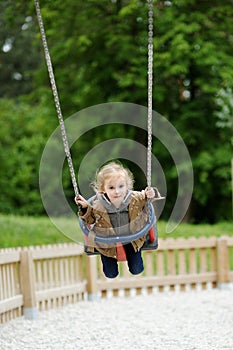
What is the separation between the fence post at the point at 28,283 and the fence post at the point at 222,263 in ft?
10.1

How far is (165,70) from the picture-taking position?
49.8 ft

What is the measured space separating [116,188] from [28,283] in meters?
3.29

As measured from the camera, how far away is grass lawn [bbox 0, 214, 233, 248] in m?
12.0

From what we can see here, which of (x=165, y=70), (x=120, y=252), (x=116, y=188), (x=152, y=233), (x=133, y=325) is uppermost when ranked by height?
(x=165, y=70)

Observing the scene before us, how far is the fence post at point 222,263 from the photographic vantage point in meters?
9.78

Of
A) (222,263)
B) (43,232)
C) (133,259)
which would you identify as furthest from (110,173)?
(43,232)

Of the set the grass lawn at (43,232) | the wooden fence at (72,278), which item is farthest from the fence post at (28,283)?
the grass lawn at (43,232)

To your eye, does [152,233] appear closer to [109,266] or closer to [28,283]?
[109,266]

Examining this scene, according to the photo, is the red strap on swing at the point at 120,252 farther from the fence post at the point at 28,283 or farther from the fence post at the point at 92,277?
the fence post at the point at 92,277

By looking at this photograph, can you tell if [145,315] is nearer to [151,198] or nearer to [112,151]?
[151,198]

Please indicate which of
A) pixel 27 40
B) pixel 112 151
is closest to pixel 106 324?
pixel 112 151

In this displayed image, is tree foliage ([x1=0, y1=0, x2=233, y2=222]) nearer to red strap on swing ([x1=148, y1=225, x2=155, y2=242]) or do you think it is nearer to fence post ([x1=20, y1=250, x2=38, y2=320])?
fence post ([x1=20, y1=250, x2=38, y2=320])

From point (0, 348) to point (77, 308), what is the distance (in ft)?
7.71

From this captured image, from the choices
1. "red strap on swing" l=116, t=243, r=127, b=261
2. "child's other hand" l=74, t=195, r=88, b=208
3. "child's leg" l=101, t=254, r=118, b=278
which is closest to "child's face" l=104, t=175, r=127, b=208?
Answer: "child's other hand" l=74, t=195, r=88, b=208
